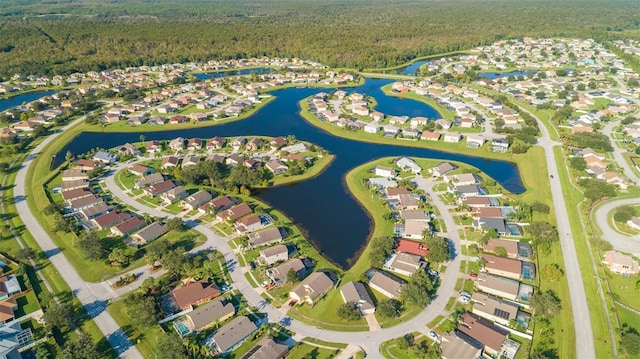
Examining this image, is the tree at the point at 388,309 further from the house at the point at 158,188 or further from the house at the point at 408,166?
the house at the point at 158,188

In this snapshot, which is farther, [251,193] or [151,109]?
[151,109]

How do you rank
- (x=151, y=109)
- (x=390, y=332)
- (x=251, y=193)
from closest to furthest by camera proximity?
(x=390, y=332), (x=251, y=193), (x=151, y=109)

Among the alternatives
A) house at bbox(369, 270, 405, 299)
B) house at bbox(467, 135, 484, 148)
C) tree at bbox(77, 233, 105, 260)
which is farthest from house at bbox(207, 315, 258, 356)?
house at bbox(467, 135, 484, 148)

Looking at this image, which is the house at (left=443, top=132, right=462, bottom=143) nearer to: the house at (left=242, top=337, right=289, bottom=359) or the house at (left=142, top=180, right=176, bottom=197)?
the house at (left=142, top=180, right=176, bottom=197)

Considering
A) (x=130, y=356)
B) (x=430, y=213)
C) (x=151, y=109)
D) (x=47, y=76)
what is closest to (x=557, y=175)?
(x=430, y=213)

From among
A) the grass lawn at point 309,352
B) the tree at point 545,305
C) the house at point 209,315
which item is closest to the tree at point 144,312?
the house at point 209,315

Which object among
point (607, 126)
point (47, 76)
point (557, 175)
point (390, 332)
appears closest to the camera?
point (390, 332)

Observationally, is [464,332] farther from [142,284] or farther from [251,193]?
[251,193]

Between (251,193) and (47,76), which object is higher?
(47,76)
